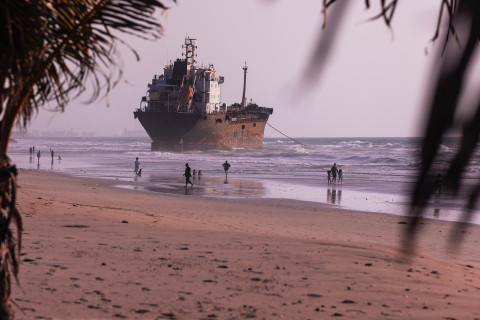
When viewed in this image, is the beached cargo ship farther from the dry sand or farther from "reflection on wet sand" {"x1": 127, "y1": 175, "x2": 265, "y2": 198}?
the dry sand

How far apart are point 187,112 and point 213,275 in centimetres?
6376

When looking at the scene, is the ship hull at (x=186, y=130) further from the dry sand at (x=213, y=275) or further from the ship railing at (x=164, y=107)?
the dry sand at (x=213, y=275)

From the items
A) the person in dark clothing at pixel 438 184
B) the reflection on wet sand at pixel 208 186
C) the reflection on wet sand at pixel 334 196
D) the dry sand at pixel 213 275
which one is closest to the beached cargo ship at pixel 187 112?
the reflection on wet sand at pixel 208 186

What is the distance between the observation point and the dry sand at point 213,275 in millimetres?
6449

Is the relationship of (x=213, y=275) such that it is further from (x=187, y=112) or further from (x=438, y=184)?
(x=187, y=112)

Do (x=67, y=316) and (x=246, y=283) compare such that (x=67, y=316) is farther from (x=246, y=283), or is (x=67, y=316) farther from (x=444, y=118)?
(x=444, y=118)

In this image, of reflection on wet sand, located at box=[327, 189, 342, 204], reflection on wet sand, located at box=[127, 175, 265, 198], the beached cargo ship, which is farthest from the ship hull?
reflection on wet sand, located at box=[327, 189, 342, 204]

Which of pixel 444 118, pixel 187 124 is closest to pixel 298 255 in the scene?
pixel 444 118

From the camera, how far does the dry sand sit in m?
6.45

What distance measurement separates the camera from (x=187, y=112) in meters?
71.1

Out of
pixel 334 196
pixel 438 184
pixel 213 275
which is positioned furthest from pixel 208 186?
pixel 438 184

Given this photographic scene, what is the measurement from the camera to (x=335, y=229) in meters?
16.0

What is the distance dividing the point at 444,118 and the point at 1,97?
322 centimetres

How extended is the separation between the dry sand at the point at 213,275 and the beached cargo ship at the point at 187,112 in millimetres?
58492
